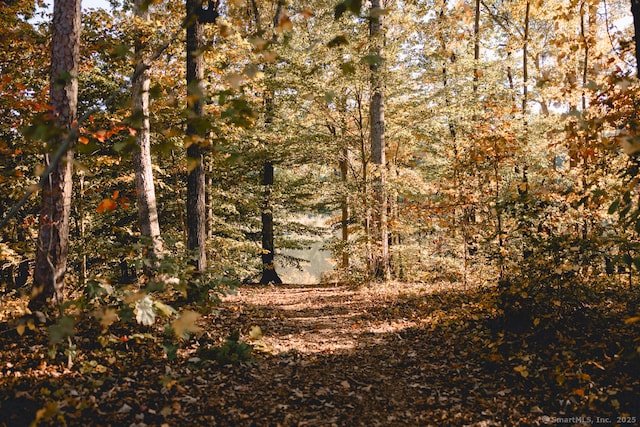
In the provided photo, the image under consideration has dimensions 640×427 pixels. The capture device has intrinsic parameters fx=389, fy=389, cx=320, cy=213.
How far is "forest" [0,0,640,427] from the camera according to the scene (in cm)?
337

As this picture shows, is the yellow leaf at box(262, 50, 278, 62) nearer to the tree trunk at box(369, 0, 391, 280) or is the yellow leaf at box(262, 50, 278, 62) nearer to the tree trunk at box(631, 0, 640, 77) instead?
the tree trunk at box(631, 0, 640, 77)

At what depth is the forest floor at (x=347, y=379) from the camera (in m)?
3.57

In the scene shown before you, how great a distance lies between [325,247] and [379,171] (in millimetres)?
2589

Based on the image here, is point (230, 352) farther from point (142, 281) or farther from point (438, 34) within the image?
point (438, 34)

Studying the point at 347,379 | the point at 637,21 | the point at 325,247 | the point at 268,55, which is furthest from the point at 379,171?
the point at 268,55

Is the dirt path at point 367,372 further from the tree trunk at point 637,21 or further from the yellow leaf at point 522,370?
the tree trunk at point 637,21

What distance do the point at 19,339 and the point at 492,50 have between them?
16180mm

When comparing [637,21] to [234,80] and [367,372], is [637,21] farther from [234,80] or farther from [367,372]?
[367,372]

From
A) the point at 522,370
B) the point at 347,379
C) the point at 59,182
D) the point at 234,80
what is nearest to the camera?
the point at 234,80

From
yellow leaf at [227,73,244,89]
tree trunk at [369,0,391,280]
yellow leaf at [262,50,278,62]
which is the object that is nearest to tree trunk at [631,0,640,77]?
yellow leaf at [262,50,278,62]

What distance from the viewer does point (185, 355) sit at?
15.5 ft

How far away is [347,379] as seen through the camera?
4664 millimetres

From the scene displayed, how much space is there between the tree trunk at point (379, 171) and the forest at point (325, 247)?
0.21 feet

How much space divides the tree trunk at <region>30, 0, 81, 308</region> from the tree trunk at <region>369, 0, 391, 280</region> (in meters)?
6.66
